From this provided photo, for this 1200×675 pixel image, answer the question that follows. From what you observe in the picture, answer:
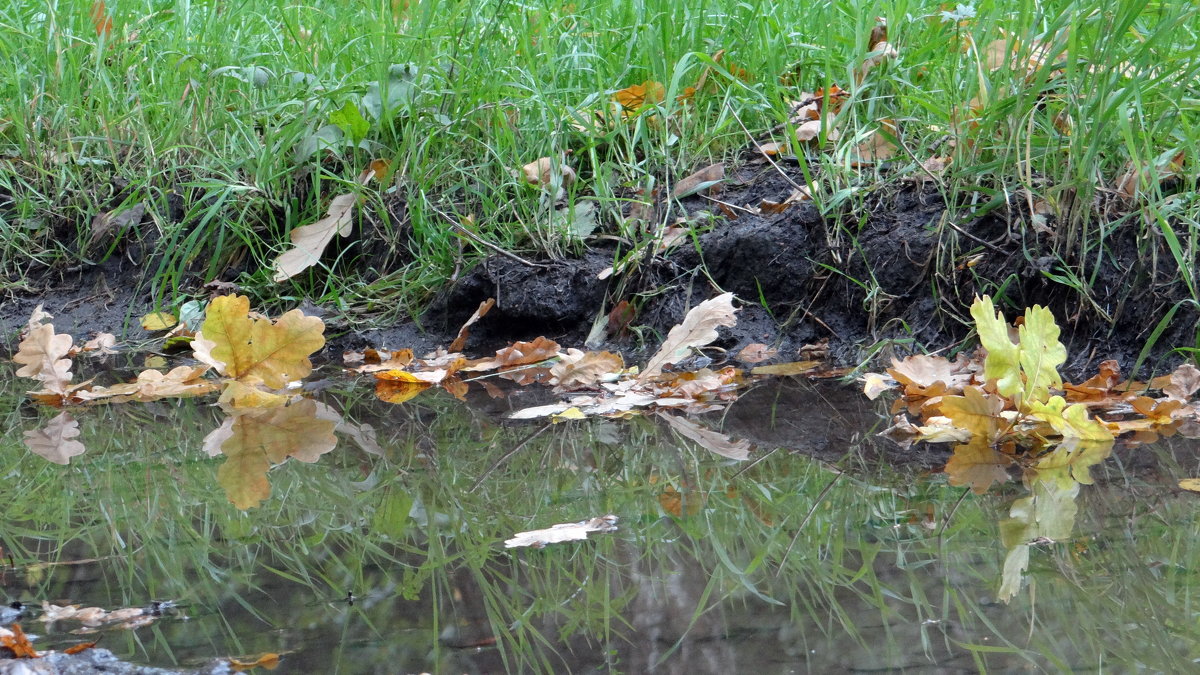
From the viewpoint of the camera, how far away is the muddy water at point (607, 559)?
1.08 m

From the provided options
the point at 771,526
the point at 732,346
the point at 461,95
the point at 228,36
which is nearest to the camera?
the point at 771,526

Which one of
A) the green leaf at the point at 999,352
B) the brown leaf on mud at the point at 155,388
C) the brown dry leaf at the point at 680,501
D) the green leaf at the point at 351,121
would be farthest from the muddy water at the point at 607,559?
the green leaf at the point at 351,121

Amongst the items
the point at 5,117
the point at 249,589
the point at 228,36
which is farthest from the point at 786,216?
the point at 5,117

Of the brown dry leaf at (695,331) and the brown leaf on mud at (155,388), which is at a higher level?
the brown dry leaf at (695,331)

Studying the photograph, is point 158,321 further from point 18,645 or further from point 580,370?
point 18,645

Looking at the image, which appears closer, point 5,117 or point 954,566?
point 954,566

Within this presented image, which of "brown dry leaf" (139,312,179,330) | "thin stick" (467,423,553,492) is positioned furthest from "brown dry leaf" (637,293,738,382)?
"brown dry leaf" (139,312,179,330)

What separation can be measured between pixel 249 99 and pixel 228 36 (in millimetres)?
440

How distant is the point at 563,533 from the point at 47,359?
5.78ft

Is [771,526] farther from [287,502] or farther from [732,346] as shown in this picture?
[732,346]

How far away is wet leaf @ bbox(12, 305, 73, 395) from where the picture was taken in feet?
8.59

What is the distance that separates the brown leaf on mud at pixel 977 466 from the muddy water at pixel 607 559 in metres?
0.03

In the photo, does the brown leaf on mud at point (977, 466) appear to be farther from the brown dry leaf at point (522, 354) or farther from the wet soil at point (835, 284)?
the brown dry leaf at point (522, 354)

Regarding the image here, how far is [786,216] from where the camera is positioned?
→ 2.81m
